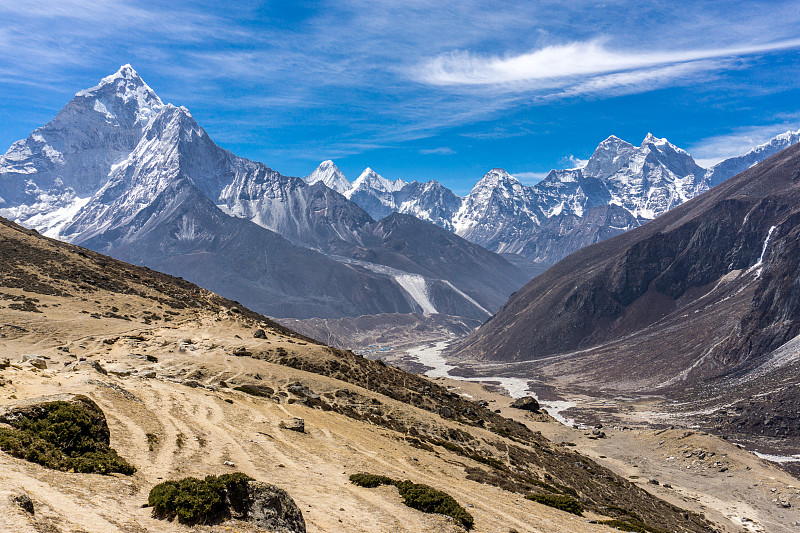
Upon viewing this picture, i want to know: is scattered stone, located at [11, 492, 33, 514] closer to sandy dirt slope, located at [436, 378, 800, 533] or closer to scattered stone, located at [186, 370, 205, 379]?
scattered stone, located at [186, 370, 205, 379]

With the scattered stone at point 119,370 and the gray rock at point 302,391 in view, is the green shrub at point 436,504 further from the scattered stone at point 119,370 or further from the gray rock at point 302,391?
the scattered stone at point 119,370

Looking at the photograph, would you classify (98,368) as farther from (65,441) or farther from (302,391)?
(65,441)

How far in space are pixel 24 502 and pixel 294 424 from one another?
2494 cm

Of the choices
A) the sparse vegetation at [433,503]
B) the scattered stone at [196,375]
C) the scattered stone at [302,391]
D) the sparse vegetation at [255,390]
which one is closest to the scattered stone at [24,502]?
the sparse vegetation at [433,503]

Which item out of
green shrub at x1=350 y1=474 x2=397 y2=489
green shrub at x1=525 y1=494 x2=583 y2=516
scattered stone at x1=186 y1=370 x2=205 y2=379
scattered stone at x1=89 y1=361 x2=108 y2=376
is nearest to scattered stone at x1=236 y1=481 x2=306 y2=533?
green shrub at x1=350 y1=474 x2=397 y2=489

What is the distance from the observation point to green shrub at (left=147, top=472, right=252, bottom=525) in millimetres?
17422

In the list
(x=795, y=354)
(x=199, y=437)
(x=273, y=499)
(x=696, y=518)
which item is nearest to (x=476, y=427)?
(x=696, y=518)

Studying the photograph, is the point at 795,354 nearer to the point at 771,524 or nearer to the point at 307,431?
the point at 771,524

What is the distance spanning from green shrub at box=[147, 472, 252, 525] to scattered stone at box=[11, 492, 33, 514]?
4.07 meters

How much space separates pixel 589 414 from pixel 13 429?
19160 centimetres

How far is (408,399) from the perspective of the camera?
69.2 metres

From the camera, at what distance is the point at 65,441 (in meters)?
21.5

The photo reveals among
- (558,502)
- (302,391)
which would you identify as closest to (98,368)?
(302,391)

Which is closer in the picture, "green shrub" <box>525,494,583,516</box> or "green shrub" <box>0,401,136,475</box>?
"green shrub" <box>0,401,136,475</box>
